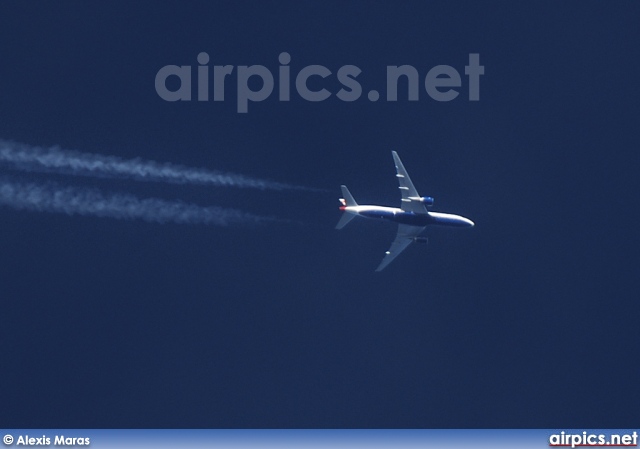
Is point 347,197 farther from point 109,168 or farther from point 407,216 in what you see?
point 109,168

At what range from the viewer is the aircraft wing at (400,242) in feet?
324

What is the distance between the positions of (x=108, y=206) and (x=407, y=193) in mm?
19207

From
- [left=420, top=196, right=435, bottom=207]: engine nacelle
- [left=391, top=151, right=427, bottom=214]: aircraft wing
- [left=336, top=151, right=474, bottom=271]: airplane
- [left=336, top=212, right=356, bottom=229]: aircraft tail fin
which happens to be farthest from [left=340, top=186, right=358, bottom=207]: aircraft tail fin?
[left=420, top=196, right=435, bottom=207]: engine nacelle

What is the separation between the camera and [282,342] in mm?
99062

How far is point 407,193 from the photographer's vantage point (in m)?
96.8

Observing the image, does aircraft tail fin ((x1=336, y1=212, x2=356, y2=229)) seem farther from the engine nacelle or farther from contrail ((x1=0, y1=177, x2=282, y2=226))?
contrail ((x1=0, y1=177, x2=282, y2=226))

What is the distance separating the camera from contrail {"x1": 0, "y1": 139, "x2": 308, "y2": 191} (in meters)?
95.9

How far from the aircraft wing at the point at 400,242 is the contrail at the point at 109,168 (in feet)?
23.7

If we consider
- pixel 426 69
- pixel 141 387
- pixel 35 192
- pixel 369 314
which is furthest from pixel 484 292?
pixel 35 192

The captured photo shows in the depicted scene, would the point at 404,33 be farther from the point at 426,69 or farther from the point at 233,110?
the point at 233,110

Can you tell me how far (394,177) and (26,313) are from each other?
84.5 feet

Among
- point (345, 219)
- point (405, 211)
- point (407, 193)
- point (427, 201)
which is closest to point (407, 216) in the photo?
point (405, 211)

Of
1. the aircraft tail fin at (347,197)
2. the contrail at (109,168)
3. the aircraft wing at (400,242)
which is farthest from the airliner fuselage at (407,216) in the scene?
the contrail at (109,168)

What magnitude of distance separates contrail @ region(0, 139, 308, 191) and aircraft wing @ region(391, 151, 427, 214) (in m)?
8.16
